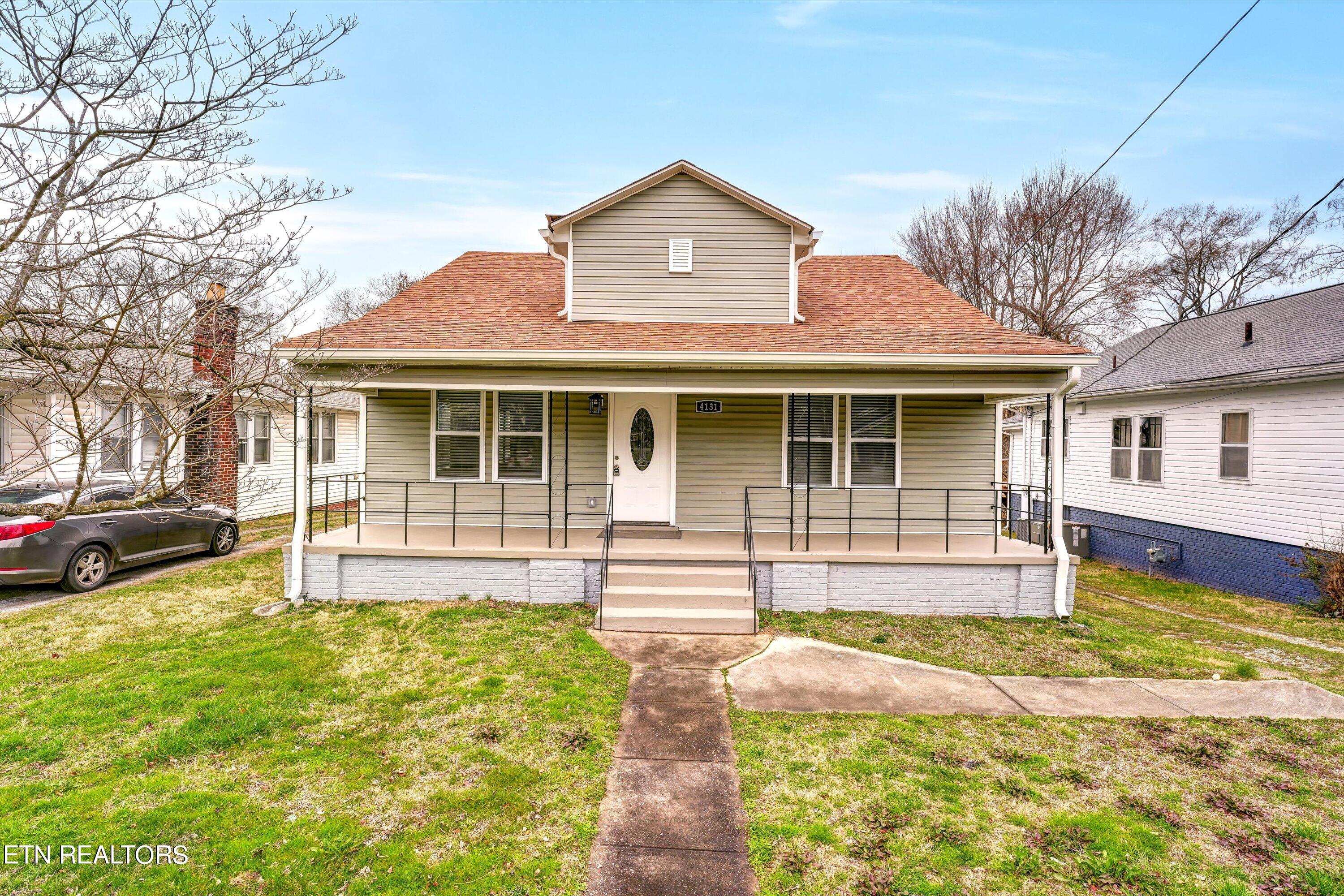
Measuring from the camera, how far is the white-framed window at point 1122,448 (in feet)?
42.2

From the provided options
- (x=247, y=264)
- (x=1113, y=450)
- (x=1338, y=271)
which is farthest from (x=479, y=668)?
(x=1338, y=271)

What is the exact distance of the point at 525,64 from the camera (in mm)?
12969

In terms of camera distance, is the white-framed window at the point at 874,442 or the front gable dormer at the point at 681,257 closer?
the white-framed window at the point at 874,442

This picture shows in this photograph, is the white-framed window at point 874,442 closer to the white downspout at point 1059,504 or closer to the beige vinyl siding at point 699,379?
the beige vinyl siding at point 699,379

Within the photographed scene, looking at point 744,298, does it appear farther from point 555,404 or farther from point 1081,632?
point 1081,632

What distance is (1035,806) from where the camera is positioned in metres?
3.47

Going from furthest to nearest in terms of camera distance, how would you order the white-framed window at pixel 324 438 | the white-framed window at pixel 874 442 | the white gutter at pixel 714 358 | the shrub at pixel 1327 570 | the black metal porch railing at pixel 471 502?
the white-framed window at pixel 324 438 < the white-framed window at pixel 874 442 < the black metal porch railing at pixel 471 502 < the shrub at pixel 1327 570 < the white gutter at pixel 714 358

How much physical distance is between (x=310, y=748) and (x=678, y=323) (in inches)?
266

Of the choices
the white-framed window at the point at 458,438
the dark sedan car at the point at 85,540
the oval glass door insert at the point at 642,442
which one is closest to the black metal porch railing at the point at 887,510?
the oval glass door insert at the point at 642,442

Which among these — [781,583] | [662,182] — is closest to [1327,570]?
[781,583]

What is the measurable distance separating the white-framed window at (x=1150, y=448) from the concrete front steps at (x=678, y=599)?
10563mm

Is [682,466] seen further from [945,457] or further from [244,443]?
[244,443]

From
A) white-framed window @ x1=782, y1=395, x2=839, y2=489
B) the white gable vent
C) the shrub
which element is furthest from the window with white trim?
the shrub

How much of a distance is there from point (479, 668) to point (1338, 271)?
56.6 ft
